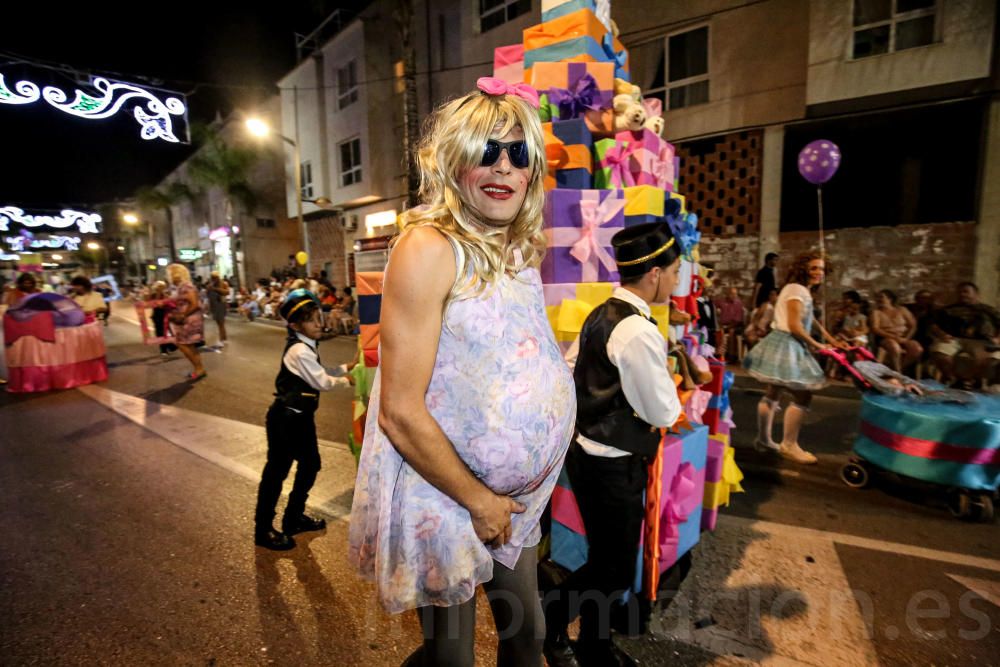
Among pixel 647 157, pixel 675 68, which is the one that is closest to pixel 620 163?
pixel 647 157

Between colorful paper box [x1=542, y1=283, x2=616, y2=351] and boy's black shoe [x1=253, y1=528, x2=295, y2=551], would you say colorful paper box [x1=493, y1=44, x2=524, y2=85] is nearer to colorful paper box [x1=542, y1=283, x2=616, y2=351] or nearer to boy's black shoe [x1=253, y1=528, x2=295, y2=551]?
colorful paper box [x1=542, y1=283, x2=616, y2=351]

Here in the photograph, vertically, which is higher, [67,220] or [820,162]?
[67,220]

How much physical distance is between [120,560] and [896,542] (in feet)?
17.0

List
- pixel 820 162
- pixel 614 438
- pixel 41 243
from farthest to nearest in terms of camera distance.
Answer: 1. pixel 41 243
2. pixel 820 162
3. pixel 614 438

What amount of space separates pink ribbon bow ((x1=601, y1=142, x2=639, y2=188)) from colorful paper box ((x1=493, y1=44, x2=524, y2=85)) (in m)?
0.87

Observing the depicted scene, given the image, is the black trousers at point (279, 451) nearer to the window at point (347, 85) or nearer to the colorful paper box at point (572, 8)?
the colorful paper box at point (572, 8)

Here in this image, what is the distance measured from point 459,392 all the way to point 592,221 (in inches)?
70.1

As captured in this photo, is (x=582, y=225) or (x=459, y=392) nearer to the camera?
(x=459, y=392)

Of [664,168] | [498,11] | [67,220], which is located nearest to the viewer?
[664,168]

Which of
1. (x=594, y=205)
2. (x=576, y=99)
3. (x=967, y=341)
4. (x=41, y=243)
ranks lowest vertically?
(x=967, y=341)

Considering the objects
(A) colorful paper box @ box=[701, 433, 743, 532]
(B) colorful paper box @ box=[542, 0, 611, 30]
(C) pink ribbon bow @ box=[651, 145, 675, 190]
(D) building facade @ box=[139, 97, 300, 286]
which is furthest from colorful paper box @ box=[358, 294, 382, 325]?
(D) building facade @ box=[139, 97, 300, 286]

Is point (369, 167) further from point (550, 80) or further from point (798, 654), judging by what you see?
point (798, 654)

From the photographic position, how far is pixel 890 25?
964 cm

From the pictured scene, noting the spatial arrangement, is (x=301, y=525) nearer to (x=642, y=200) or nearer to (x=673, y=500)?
(x=673, y=500)
